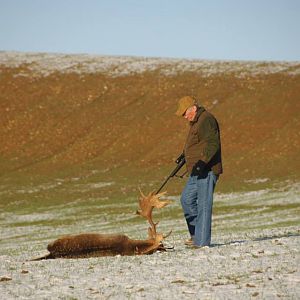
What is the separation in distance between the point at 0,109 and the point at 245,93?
23776mm

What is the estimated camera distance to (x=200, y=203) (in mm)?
16797

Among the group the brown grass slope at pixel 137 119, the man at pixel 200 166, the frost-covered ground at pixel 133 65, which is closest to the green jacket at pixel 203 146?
the man at pixel 200 166

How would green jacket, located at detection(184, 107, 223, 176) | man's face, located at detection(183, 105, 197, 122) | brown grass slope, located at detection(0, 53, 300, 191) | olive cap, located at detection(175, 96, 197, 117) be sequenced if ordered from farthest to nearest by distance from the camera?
brown grass slope, located at detection(0, 53, 300, 191) → man's face, located at detection(183, 105, 197, 122) → olive cap, located at detection(175, 96, 197, 117) → green jacket, located at detection(184, 107, 223, 176)

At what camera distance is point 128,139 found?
2985 inches

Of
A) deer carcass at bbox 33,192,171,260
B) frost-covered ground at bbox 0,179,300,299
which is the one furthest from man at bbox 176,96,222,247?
deer carcass at bbox 33,192,171,260

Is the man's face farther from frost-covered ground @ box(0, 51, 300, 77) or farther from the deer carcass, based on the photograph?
frost-covered ground @ box(0, 51, 300, 77)

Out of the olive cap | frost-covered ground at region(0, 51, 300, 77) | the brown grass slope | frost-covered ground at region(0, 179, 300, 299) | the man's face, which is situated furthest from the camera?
frost-covered ground at region(0, 51, 300, 77)

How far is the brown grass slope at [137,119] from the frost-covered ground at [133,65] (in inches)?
42.4

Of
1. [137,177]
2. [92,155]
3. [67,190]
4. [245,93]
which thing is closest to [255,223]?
[67,190]

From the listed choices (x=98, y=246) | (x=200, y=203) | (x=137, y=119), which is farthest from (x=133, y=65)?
(x=98, y=246)

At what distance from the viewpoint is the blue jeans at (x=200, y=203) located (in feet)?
54.9

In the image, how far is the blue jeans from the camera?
16.7m

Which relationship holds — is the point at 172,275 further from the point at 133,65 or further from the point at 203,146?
the point at 133,65

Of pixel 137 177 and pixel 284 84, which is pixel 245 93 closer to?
pixel 284 84
